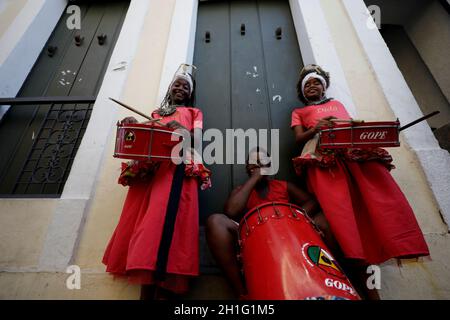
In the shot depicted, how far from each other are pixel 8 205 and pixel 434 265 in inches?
136

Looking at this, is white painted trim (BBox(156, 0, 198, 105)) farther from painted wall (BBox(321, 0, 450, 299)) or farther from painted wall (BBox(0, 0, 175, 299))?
painted wall (BBox(321, 0, 450, 299))

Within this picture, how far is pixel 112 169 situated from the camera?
6.76ft

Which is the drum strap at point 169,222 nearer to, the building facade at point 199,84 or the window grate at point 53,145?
the building facade at point 199,84

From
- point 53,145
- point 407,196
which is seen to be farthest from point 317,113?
point 53,145

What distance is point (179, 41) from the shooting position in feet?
9.18

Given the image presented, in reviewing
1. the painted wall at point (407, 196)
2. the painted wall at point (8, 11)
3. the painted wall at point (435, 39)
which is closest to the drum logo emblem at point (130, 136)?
the painted wall at point (407, 196)

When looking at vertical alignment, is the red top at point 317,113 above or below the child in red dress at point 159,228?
above

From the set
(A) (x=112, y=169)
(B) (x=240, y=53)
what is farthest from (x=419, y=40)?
(A) (x=112, y=169)

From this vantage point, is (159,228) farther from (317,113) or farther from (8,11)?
(8,11)

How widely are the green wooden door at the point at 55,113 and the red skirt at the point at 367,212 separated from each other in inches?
98.9

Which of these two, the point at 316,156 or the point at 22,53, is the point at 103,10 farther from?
the point at 316,156

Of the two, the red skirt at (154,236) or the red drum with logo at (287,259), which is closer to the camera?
the red drum with logo at (287,259)

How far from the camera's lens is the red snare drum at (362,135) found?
51.1 inches

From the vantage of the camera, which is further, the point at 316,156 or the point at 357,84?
the point at 357,84
